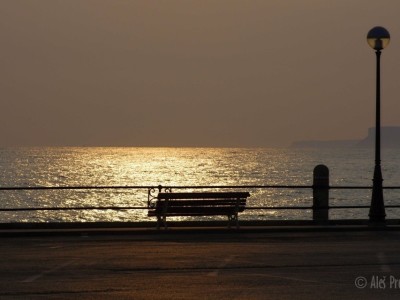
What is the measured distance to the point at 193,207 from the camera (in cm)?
2558

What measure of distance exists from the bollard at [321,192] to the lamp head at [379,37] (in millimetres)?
3486

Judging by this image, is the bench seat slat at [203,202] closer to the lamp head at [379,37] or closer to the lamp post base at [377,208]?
the lamp post base at [377,208]

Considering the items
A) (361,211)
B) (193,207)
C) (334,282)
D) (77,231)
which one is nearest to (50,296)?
(334,282)

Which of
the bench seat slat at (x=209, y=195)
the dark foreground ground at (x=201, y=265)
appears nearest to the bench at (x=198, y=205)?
the bench seat slat at (x=209, y=195)

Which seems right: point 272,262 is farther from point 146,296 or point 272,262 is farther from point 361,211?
point 361,211

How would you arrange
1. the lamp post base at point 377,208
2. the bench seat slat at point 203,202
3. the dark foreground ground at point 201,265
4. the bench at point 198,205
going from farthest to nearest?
the lamp post base at point 377,208 → the bench seat slat at point 203,202 → the bench at point 198,205 → the dark foreground ground at point 201,265

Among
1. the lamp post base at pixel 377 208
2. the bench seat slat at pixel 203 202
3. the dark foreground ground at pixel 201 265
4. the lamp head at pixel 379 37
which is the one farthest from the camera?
the lamp head at pixel 379 37

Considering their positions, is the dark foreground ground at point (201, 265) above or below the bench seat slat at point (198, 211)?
below

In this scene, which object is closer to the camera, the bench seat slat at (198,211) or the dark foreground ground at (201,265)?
the dark foreground ground at (201,265)

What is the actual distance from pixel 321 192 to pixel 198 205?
3.57 meters

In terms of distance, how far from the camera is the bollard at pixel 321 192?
1065 inches

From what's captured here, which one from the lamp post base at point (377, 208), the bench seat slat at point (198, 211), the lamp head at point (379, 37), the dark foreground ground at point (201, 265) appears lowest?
the dark foreground ground at point (201, 265)

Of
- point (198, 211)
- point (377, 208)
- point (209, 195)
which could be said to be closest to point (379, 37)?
point (377, 208)

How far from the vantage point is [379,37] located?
27672 millimetres
